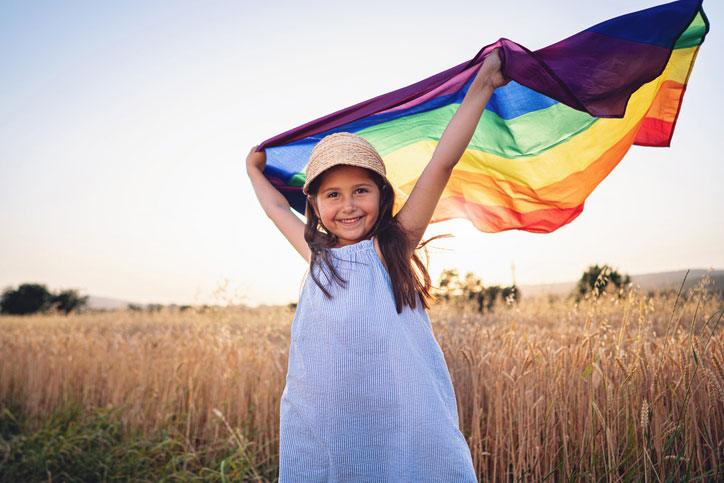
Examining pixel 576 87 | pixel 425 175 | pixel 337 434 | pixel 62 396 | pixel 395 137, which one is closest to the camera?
pixel 337 434

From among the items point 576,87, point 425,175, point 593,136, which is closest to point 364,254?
point 425,175

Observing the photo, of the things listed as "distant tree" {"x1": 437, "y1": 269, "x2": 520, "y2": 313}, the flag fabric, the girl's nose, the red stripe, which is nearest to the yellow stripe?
the flag fabric

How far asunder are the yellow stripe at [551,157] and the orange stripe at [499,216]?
0.20 metres

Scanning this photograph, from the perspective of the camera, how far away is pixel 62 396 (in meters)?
4.88

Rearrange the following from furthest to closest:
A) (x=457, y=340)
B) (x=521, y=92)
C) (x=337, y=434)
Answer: (x=457, y=340)
(x=521, y=92)
(x=337, y=434)

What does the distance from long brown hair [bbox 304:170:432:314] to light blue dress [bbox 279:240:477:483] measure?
0.06 m

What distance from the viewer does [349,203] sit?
1658 mm

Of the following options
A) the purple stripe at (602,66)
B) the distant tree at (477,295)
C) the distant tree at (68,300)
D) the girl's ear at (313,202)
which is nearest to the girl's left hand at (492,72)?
the purple stripe at (602,66)

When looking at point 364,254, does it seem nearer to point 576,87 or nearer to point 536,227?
point 576,87

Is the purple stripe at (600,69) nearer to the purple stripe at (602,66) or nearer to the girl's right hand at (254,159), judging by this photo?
the purple stripe at (602,66)

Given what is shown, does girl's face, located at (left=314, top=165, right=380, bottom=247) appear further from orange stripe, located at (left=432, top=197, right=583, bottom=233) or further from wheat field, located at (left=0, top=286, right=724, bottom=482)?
wheat field, located at (left=0, top=286, right=724, bottom=482)

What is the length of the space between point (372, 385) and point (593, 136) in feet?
6.10

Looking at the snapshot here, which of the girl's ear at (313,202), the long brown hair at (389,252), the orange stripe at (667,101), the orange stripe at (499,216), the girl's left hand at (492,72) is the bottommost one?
the long brown hair at (389,252)

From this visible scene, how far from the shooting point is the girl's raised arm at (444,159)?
1.56 metres
